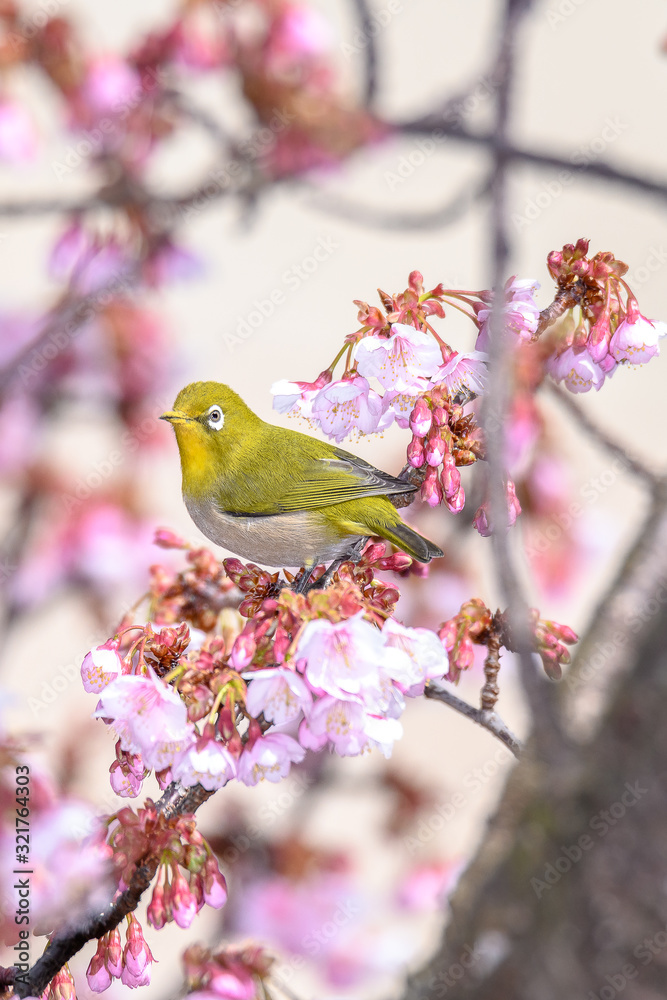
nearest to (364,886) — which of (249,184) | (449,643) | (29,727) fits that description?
(29,727)

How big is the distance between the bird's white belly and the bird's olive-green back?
22mm

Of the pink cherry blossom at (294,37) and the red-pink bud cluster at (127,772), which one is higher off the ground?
the pink cherry blossom at (294,37)

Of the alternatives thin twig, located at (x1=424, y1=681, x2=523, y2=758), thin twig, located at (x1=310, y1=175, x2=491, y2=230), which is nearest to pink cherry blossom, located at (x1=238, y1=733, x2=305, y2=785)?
thin twig, located at (x1=424, y1=681, x2=523, y2=758)

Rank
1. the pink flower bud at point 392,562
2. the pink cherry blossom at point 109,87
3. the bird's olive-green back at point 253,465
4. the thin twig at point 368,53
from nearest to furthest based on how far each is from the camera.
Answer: the pink flower bud at point 392,562 → the bird's olive-green back at point 253,465 → the thin twig at point 368,53 → the pink cherry blossom at point 109,87

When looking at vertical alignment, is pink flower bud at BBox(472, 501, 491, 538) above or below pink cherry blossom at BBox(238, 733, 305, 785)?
above

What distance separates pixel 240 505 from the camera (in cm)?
173

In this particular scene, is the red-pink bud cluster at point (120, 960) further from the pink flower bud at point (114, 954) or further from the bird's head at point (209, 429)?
the bird's head at point (209, 429)

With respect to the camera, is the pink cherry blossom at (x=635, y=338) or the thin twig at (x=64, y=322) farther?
the thin twig at (x=64, y=322)

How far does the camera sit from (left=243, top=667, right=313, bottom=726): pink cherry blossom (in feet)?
3.67

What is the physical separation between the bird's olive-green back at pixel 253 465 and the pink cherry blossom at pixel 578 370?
1.52 feet

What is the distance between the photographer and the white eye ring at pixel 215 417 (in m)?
1.68

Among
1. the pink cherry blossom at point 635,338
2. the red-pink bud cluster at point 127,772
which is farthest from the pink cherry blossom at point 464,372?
the red-pink bud cluster at point 127,772

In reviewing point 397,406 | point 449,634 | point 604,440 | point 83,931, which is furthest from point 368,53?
point 83,931

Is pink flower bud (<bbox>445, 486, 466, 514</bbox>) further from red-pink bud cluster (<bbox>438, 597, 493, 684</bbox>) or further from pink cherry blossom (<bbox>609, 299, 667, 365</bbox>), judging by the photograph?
pink cherry blossom (<bbox>609, 299, 667, 365</bbox>)
